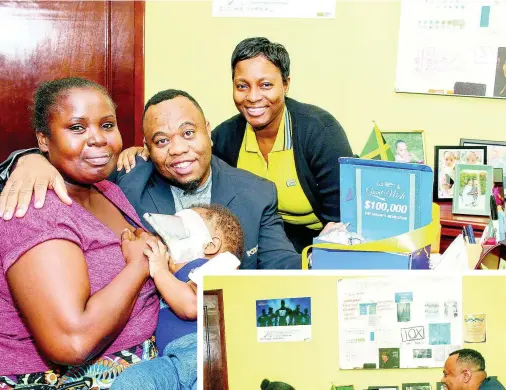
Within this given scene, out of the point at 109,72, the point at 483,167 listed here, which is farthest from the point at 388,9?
the point at 109,72

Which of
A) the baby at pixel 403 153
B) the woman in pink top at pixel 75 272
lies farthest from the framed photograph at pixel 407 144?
the woman in pink top at pixel 75 272

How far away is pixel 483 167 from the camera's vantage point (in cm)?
→ 291

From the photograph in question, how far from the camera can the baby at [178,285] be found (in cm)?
134

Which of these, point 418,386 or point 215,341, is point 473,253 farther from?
point 215,341

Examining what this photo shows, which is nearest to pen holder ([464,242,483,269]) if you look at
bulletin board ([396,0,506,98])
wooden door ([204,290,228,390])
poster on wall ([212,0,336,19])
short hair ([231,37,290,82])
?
wooden door ([204,290,228,390])

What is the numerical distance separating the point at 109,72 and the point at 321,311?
2.32m

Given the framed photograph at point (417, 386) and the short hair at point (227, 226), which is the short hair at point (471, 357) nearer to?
the framed photograph at point (417, 386)

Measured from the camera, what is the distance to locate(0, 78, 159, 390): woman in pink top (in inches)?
48.5

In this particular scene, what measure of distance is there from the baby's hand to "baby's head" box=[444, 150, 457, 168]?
76.5 inches

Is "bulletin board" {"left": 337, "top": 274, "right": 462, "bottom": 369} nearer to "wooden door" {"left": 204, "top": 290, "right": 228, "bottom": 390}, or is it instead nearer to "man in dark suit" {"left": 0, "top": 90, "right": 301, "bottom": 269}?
"wooden door" {"left": 204, "top": 290, "right": 228, "bottom": 390}

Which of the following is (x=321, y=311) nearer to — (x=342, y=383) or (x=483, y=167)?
(x=342, y=383)

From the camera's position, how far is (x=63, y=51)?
122 inches

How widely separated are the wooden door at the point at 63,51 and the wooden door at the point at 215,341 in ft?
7.17

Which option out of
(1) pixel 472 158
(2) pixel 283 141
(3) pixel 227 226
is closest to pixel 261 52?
(2) pixel 283 141
